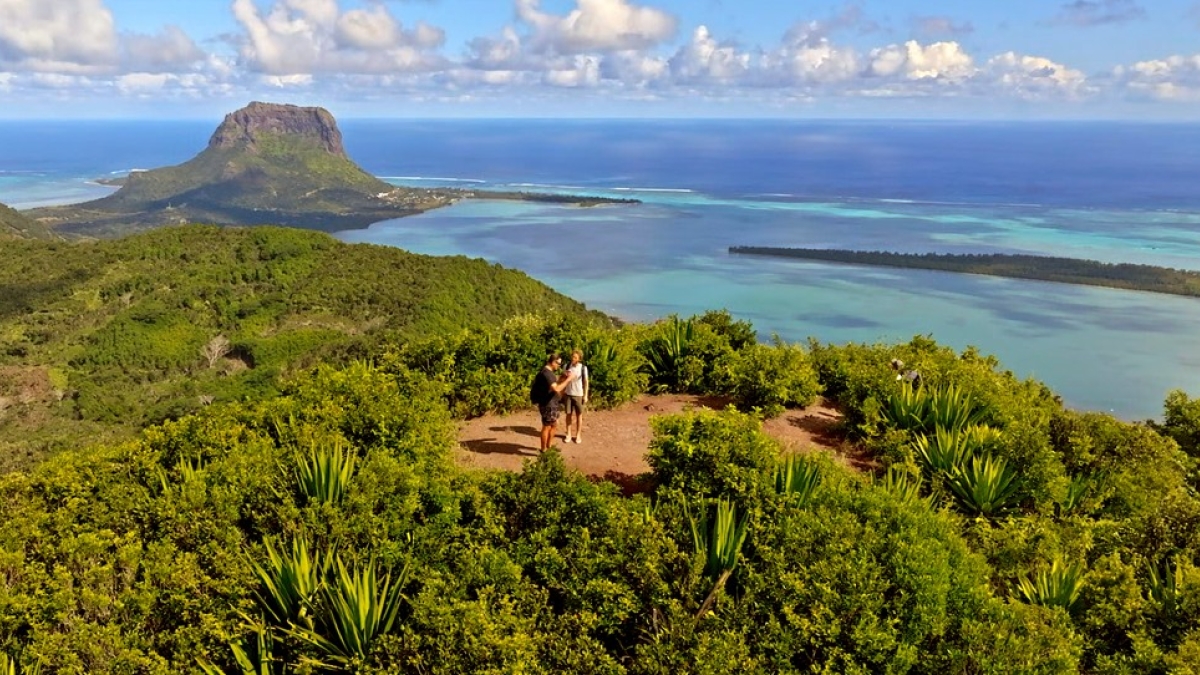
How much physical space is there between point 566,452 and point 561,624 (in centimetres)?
332

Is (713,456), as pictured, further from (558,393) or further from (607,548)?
(558,393)

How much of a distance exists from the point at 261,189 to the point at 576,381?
178247 mm

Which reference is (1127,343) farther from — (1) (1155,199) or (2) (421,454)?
(1) (1155,199)

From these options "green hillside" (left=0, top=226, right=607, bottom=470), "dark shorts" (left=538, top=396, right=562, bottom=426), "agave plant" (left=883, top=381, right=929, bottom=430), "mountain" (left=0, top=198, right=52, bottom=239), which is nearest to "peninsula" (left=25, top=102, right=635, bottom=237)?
"mountain" (left=0, top=198, right=52, bottom=239)

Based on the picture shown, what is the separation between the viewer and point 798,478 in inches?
223

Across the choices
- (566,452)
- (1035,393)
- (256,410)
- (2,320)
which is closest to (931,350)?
(1035,393)

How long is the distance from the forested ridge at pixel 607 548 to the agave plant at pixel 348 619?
2cm

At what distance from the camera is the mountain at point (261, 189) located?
14012 cm

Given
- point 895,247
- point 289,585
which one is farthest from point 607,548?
point 895,247

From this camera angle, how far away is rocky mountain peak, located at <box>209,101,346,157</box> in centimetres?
18700

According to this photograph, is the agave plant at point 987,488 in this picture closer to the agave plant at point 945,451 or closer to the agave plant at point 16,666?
the agave plant at point 945,451

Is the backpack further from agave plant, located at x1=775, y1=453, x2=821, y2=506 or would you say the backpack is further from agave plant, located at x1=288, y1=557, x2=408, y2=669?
agave plant, located at x1=288, y1=557, x2=408, y2=669

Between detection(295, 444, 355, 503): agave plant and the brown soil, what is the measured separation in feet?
5.54

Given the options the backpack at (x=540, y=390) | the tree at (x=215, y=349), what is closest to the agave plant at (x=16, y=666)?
the backpack at (x=540, y=390)
